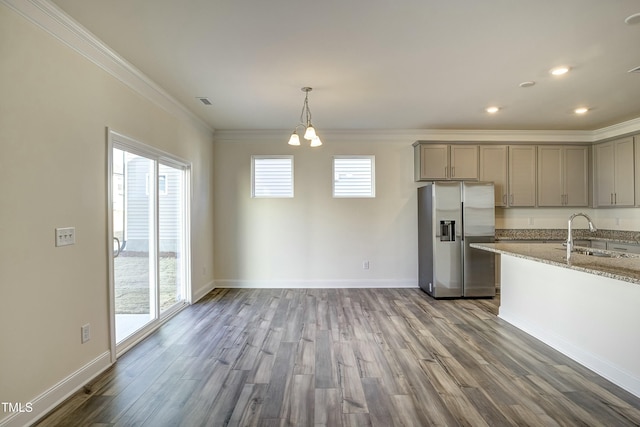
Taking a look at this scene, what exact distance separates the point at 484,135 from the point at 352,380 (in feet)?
15.0

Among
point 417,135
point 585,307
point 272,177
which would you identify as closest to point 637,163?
point 417,135

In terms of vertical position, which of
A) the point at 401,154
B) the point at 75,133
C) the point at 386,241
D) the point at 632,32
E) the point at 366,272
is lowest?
the point at 366,272

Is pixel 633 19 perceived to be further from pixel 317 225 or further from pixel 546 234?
pixel 317 225

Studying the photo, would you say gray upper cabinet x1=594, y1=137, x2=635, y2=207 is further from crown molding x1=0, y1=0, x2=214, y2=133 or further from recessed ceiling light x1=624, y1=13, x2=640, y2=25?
crown molding x1=0, y1=0, x2=214, y2=133

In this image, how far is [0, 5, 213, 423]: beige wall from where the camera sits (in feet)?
5.79

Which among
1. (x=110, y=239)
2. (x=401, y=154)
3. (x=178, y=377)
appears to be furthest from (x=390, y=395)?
(x=401, y=154)

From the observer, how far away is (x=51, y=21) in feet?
6.68

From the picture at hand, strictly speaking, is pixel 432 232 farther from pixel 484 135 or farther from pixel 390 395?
pixel 390 395

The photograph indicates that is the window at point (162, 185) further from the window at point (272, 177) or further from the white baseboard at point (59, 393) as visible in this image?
the white baseboard at point (59, 393)

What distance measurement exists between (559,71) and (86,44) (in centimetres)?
418

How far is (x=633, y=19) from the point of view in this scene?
7.03ft

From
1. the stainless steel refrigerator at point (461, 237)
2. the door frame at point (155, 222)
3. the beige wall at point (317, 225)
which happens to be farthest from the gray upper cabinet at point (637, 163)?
the door frame at point (155, 222)

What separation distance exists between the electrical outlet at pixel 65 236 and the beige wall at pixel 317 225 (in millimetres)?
2946

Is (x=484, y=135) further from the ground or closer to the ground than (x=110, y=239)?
further from the ground
